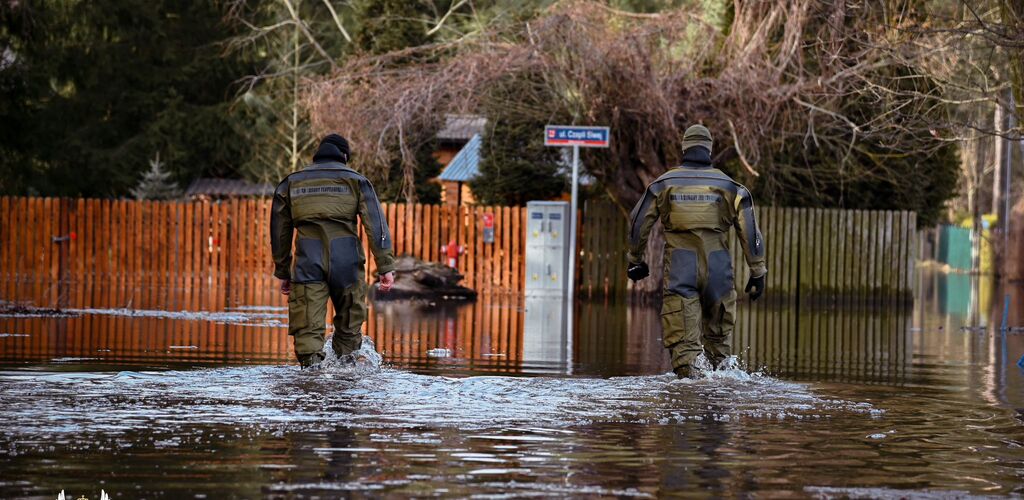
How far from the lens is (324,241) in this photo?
37.5ft

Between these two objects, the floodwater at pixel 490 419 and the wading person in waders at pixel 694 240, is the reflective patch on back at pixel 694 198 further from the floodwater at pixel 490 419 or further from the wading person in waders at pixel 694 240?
the floodwater at pixel 490 419

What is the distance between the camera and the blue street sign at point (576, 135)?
23.1 metres

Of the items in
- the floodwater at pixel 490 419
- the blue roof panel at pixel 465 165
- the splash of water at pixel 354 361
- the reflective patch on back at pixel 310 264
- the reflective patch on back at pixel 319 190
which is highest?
the blue roof panel at pixel 465 165

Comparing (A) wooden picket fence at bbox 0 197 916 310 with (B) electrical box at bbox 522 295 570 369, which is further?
(A) wooden picket fence at bbox 0 197 916 310

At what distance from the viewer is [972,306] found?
88.1ft

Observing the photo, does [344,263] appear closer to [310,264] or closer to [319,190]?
[310,264]

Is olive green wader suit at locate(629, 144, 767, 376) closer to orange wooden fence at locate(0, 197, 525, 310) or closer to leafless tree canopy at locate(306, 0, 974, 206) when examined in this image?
leafless tree canopy at locate(306, 0, 974, 206)

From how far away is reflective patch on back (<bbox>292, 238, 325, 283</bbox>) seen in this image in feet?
37.4

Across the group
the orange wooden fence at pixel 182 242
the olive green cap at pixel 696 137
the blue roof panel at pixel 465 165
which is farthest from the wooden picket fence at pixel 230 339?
the blue roof panel at pixel 465 165

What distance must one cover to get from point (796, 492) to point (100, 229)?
23548mm

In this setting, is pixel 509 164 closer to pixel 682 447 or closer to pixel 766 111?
pixel 766 111

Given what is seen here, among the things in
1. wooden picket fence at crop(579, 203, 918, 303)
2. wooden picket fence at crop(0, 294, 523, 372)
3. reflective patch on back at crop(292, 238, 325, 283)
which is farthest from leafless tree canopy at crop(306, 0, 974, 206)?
reflective patch on back at crop(292, 238, 325, 283)

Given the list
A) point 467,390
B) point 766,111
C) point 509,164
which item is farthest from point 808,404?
point 509,164

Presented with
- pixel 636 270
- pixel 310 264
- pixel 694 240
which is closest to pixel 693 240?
pixel 694 240
